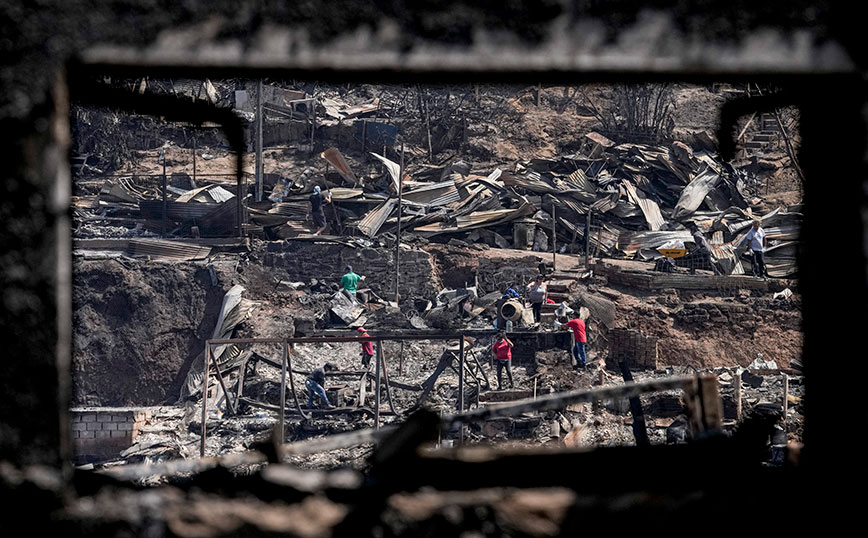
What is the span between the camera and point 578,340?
49.6ft

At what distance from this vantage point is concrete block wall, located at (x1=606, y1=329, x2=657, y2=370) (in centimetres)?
1638

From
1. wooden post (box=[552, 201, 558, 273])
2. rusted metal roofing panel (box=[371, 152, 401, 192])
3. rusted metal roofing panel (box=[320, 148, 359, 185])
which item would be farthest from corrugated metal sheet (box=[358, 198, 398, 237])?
wooden post (box=[552, 201, 558, 273])

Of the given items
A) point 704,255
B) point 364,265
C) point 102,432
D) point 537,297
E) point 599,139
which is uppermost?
point 599,139

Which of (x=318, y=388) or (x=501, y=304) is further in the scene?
(x=501, y=304)

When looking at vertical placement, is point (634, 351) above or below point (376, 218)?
below

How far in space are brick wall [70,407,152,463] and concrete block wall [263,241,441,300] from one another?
7201 mm

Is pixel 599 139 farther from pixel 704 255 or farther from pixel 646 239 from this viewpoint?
pixel 704 255

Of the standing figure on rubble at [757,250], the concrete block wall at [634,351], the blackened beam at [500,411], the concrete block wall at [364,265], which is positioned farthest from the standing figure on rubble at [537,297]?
the blackened beam at [500,411]

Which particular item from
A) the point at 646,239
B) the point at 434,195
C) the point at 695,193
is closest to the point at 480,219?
the point at 434,195

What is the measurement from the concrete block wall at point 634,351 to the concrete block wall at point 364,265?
15.8 ft

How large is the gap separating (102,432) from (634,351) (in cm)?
1010

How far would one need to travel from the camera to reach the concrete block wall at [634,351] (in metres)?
16.4

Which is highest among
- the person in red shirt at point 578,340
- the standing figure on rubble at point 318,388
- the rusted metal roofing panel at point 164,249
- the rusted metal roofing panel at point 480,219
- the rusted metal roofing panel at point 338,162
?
the rusted metal roofing panel at point 338,162

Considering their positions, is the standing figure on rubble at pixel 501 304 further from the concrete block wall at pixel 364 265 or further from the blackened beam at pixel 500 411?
the blackened beam at pixel 500 411
